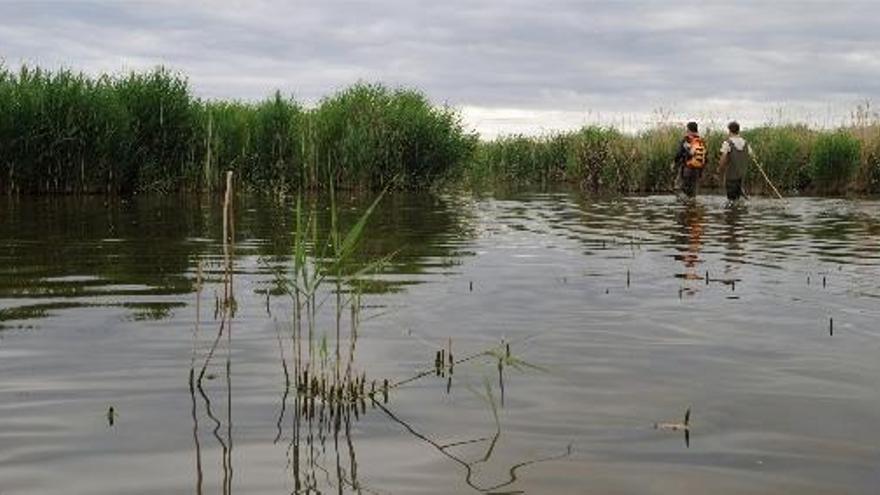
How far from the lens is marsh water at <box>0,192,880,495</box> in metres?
3.64

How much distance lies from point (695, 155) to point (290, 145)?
11752 millimetres

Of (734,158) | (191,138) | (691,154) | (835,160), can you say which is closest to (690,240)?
(734,158)

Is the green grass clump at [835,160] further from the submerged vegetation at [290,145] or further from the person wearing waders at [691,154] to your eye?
the person wearing waders at [691,154]

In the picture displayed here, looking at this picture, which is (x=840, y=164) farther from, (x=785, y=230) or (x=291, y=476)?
(x=291, y=476)

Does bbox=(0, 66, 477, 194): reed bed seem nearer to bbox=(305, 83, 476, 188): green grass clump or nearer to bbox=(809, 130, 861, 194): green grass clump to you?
bbox=(305, 83, 476, 188): green grass clump

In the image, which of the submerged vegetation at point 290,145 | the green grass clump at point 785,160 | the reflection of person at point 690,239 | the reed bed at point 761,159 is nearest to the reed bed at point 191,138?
the submerged vegetation at point 290,145

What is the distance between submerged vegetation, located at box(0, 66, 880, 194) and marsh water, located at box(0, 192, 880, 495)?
11.1 meters

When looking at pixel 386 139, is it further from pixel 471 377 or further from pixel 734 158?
pixel 471 377

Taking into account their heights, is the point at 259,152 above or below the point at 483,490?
above

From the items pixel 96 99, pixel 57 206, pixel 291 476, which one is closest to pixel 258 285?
pixel 291 476

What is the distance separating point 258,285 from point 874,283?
5914mm

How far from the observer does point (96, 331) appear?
635 cm

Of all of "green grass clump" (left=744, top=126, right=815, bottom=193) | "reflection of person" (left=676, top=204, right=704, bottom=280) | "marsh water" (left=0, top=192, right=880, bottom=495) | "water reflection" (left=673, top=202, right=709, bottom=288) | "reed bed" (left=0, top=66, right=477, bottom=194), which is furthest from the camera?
"green grass clump" (left=744, top=126, right=815, bottom=193)

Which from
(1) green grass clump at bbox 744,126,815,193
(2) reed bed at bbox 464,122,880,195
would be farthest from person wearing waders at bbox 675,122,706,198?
(1) green grass clump at bbox 744,126,815,193
